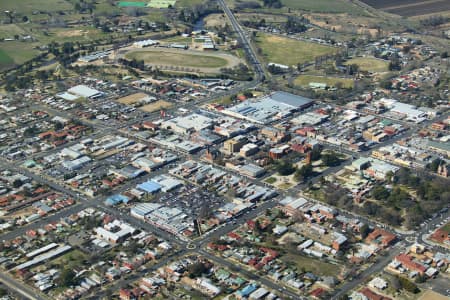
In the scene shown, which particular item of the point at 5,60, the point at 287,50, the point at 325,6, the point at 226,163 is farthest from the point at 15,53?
the point at 325,6

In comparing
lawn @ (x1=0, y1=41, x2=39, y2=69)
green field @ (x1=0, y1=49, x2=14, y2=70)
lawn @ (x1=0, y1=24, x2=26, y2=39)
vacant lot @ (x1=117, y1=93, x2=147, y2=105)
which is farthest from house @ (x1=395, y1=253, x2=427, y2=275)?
lawn @ (x1=0, y1=24, x2=26, y2=39)

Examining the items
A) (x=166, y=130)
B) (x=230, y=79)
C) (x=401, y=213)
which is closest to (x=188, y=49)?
(x=230, y=79)

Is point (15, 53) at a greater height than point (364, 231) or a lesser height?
greater

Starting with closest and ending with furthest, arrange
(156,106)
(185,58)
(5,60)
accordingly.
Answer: (156,106) → (185,58) → (5,60)

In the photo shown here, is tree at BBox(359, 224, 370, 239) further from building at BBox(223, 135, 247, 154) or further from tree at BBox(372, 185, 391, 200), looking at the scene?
building at BBox(223, 135, 247, 154)

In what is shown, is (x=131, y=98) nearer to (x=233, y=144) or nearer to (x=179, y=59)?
(x=179, y=59)

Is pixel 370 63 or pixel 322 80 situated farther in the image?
pixel 370 63

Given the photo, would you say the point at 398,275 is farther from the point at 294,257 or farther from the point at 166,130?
the point at 166,130
